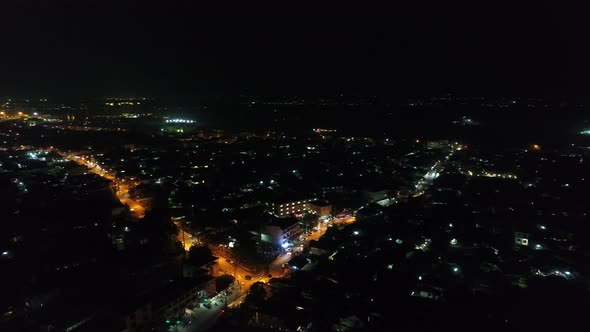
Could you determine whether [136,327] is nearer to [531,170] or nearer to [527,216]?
[527,216]

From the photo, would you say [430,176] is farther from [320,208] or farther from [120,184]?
[120,184]

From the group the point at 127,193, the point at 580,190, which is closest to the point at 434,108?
the point at 580,190

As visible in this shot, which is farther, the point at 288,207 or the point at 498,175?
the point at 498,175

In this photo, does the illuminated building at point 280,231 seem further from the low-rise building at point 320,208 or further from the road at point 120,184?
the road at point 120,184

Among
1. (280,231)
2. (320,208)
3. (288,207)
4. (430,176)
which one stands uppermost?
(280,231)

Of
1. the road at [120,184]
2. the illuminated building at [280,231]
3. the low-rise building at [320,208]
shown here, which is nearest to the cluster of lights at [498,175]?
the low-rise building at [320,208]

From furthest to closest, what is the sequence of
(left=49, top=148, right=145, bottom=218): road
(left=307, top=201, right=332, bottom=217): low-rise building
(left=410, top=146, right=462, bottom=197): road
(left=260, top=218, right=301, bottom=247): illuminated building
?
(left=410, top=146, right=462, bottom=197): road
(left=49, top=148, right=145, bottom=218): road
(left=307, top=201, right=332, bottom=217): low-rise building
(left=260, top=218, right=301, bottom=247): illuminated building

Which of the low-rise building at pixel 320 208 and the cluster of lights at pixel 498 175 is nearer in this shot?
the low-rise building at pixel 320 208

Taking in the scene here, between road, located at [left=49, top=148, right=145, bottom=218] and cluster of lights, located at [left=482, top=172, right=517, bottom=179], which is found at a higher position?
cluster of lights, located at [left=482, top=172, right=517, bottom=179]

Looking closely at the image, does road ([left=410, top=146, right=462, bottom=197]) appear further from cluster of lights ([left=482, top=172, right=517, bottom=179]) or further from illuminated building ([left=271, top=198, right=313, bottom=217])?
illuminated building ([left=271, top=198, right=313, bottom=217])

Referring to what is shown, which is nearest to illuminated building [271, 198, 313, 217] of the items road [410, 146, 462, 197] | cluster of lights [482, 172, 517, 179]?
road [410, 146, 462, 197]

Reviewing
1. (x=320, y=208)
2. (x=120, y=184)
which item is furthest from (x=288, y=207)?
(x=120, y=184)
